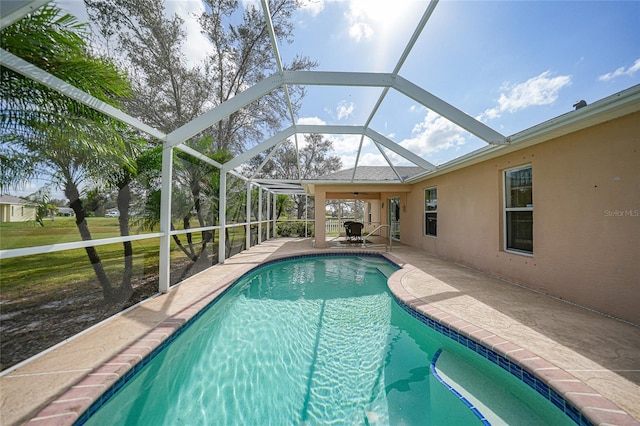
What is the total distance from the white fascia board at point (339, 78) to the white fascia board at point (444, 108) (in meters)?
0.33

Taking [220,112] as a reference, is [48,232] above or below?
below

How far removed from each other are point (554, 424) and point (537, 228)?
4063mm

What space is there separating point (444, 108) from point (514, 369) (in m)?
5.00

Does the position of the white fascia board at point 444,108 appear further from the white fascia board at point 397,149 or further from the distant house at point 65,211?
the distant house at point 65,211

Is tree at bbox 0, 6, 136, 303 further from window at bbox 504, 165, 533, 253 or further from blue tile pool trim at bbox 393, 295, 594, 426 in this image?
window at bbox 504, 165, 533, 253

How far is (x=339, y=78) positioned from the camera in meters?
5.46

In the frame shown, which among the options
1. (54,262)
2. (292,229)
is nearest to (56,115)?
(54,262)

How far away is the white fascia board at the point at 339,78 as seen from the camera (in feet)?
17.7

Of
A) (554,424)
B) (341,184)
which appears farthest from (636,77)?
(341,184)

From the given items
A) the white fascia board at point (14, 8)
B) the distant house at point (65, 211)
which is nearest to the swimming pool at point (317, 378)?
the distant house at point (65, 211)

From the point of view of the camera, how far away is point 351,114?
312 inches

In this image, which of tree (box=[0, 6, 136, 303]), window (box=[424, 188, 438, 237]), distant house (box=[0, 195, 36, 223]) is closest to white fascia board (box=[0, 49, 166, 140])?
tree (box=[0, 6, 136, 303])

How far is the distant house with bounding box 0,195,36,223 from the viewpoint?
2.82m

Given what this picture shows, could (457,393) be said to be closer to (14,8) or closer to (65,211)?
(65,211)
